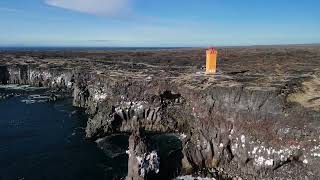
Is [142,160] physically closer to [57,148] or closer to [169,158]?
[169,158]

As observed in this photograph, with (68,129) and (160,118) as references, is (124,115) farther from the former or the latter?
(68,129)

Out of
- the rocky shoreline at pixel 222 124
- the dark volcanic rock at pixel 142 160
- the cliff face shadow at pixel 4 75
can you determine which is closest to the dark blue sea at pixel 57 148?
the dark volcanic rock at pixel 142 160

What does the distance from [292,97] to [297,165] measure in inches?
534

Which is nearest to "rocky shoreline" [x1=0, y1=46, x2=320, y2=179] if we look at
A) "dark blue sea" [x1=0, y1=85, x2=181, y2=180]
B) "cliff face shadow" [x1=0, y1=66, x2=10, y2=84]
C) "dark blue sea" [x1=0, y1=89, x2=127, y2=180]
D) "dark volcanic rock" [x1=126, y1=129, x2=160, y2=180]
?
"dark volcanic rock" [x1=126, y1=129, x2=160, y2=180]

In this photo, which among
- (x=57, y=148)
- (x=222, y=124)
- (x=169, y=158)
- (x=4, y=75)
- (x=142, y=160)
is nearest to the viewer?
(x=142, y=160)

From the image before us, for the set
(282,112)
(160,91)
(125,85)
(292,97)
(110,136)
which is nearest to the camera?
(282,112)

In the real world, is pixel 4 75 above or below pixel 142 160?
above

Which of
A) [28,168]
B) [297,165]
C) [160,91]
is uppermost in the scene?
[160,91]

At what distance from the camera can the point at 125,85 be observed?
270 ft

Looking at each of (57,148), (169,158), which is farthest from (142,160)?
(57,148)

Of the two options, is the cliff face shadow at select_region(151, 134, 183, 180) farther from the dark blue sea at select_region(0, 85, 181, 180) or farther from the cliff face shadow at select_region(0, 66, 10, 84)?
the cliff face shadow at select_region(0, 66, 10, 84)

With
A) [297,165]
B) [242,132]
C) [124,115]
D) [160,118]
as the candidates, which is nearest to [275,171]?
[297,165]

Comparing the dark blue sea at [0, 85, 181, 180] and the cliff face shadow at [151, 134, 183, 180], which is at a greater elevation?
the cliff face shadow at [151, 134, 183, 180]

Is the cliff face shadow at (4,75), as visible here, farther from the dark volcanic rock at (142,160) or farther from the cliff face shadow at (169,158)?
the dark volcanic rock at (142,160)
